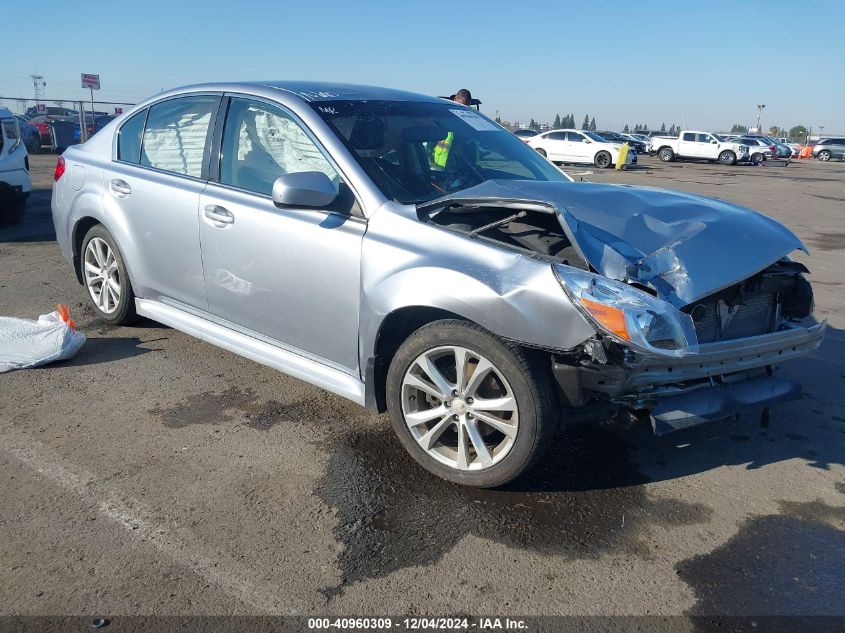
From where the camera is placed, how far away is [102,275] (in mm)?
5168

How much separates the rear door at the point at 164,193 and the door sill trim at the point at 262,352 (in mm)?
92

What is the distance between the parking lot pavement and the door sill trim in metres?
0.30

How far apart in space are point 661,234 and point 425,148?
143 cm

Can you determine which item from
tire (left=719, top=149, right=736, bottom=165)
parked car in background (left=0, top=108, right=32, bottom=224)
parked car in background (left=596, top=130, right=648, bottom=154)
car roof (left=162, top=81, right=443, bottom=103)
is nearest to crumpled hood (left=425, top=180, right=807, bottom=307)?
car roof (left=162, top=81, right=443, bottom=103)

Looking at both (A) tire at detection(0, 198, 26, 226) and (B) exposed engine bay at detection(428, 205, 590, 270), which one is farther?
(A) tire at detection(0, 198, 26, 226)

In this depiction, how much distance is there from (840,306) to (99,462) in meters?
6.44

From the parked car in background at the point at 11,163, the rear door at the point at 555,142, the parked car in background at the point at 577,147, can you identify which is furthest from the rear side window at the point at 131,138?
the rear door at the point at 555,142

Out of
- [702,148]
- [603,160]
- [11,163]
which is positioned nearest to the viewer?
[11,163]

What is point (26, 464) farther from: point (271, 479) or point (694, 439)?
point (694, 439)

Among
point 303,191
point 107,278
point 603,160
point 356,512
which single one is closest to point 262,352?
point 303,191

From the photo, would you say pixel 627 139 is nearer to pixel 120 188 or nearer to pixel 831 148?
pixel 831 148

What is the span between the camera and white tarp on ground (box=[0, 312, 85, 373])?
14.9ft

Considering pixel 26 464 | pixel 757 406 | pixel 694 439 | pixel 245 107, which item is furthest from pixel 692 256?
pixel 26 464

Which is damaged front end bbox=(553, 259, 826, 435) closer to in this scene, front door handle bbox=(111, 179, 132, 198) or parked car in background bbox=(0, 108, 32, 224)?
front door handle bbox=(111, 179, 132, 198)
